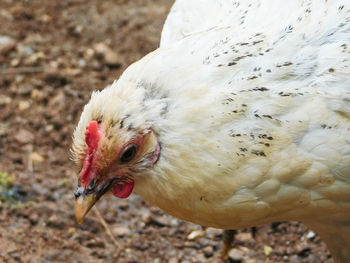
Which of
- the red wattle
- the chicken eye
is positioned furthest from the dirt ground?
the chicken eye

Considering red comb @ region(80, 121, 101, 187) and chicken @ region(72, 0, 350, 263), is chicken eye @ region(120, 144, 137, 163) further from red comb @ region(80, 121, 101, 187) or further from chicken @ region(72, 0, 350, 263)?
red comb @ region(80, 121, 101, 187)

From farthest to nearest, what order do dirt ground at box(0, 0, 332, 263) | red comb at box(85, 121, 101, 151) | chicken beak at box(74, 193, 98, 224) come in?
dirt ground at box(0, 0, 332, 263), chicken beak at box(74, 193, 98, 224), red comb at box(85, 121, 101, 151)

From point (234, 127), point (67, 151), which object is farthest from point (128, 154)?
point (67, 151)

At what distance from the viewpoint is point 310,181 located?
2207mm

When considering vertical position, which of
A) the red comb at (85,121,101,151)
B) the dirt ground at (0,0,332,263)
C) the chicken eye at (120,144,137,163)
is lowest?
the dirt ground at (0,0,332,263)

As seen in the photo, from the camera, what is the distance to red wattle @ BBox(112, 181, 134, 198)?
2377mm

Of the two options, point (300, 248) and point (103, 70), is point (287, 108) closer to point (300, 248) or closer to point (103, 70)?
point (300, 248)

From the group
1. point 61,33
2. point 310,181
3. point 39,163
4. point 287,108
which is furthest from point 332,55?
point 61,33

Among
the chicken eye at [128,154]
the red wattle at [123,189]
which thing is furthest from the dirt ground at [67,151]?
the chicken eye at [128,154]

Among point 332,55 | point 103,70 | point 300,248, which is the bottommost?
point 300,248

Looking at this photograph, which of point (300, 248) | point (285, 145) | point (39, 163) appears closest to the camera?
point (285, 145)

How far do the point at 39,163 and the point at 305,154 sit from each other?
2.03 meters

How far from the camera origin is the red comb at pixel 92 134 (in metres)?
2.18

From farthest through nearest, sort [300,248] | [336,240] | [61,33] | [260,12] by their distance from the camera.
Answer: [61,33] < [300,248] < [336,240] < [260,12]
